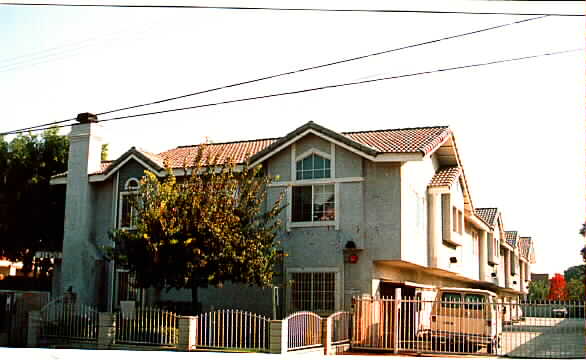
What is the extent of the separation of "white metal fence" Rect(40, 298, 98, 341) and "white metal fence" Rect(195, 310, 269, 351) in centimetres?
311

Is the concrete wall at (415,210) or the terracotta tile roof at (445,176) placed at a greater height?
the terracotta tile roof at (445,176)

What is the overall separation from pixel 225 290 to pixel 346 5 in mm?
15898

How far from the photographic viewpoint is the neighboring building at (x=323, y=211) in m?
19.7

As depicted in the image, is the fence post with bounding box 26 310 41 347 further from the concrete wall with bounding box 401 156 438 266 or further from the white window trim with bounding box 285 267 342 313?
the concrete wall with bounding box 401 156 438 266

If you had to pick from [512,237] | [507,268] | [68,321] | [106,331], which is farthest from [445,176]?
[512,237]

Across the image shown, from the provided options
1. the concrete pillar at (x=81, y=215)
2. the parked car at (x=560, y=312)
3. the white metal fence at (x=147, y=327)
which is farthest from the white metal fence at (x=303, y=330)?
the concrete pillar at (x=81, y=215)

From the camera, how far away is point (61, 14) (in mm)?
9188

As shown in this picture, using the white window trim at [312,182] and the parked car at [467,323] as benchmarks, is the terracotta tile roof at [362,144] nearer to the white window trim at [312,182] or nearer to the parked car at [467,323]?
the white window trim at [312,182]

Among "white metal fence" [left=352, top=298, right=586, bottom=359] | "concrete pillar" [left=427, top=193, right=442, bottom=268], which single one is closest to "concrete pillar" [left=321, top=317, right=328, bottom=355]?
"white metal fence" [left=352, top=298, right=586, bottom=359]

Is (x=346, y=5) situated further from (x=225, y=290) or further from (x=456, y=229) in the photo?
(x=456, y=229)

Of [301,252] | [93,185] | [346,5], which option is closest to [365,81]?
[301,252]

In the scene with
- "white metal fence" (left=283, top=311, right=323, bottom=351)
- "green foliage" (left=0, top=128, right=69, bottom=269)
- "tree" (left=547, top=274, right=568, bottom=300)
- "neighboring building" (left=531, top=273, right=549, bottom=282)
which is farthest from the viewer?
"neighboring building" (left=531, top=273, right=549, bottom=282)

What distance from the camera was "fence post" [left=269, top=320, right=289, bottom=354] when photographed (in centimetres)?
1611

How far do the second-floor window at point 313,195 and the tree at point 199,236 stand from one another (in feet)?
5.05
